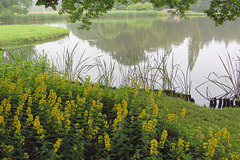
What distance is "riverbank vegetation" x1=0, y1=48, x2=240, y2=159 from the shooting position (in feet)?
5.71

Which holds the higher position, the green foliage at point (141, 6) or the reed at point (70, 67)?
the green foliage at point (141, 6)

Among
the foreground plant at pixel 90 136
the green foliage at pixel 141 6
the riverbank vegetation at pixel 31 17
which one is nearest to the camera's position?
the foreground plant at pixel 90 136

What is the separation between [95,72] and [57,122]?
5178mm

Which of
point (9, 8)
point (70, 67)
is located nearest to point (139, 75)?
point (70, 67)

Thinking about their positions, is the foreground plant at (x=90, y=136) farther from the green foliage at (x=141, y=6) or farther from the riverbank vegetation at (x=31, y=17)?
the green foliage at (x=141, y=6)

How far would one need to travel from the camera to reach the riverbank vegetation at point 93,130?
174cm

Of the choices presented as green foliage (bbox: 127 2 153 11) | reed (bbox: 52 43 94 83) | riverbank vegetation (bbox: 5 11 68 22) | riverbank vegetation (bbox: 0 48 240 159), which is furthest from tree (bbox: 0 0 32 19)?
riverbank vegetation (bbox: 0 48 240 159)

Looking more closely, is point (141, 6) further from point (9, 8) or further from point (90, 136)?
point (90, 136)

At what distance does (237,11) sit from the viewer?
3275mm

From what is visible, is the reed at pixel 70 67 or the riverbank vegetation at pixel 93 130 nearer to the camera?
the riverbank vegetation at pixel 93 130

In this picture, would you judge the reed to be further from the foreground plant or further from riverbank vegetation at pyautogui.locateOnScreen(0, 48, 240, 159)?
the foreground plant

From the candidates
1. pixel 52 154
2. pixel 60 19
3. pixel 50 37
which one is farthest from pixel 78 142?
pixel 60 19

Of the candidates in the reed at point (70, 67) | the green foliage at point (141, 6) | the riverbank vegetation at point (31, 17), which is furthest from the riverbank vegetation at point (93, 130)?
the green foliage at point (141, 6)

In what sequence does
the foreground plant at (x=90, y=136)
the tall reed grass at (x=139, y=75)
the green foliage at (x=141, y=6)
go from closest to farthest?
1. the foreground plant at (x=90, y=136)
2. the tall reed grass at (x=139, y=75)
3. the green foliage at (x=141, y=6)
